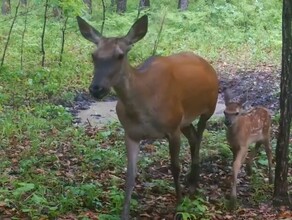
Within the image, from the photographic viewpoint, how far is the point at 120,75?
19.4ft

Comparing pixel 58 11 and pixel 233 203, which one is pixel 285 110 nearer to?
pixel 233 203

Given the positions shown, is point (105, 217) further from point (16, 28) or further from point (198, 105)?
point (16, 28)

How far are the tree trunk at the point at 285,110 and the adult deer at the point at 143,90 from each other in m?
1.03

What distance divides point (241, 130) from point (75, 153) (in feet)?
8.44

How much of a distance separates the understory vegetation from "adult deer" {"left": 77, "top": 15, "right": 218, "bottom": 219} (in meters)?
0.45

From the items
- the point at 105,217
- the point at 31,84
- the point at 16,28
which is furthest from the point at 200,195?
the point at 16,28

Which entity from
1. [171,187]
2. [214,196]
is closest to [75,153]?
[171,187]

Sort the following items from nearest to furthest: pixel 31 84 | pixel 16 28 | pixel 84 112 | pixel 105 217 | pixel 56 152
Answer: pixel 105 217 < pixel 56 152 < pixel 84 112 < pixel 31 84 < pixel 16 28

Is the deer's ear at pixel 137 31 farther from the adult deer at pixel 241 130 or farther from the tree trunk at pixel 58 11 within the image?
the tree trunk at pixel 58 11

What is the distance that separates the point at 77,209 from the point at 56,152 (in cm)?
261

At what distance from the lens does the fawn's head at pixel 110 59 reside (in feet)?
18.3

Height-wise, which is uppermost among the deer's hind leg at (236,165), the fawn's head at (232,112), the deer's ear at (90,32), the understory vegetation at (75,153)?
the deer's ear at (90,32)

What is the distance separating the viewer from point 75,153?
28.4 ft

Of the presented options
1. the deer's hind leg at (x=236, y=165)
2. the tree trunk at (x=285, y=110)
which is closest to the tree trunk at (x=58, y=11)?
the deer's hind leg at (x=236, y=165)
